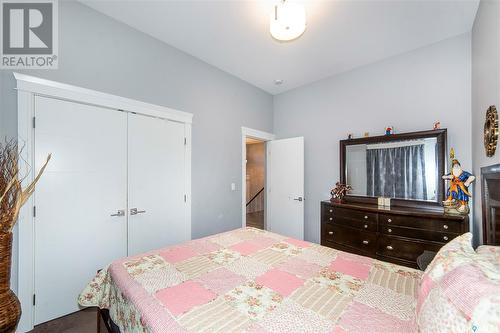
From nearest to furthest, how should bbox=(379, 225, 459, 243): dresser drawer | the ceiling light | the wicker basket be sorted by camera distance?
the wicker basket → the ceiling light → bbox=(379, 225, 459, 243): dresser drawer

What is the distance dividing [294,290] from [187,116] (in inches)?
93.7

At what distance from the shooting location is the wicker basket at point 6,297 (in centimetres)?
103

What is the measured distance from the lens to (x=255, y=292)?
3.74 ft

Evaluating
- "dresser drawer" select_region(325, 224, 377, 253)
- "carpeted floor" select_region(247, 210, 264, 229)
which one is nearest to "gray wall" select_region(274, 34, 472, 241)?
"dresser drawer" select_region(325, 224, 377, 253)

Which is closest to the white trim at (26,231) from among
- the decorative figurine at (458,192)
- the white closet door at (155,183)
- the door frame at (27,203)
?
the door frame at (27,203)

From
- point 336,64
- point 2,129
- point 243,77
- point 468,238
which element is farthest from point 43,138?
point 336,64

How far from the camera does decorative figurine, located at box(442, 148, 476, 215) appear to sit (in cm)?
204

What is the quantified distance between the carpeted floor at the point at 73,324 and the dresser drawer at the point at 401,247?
2797 millimetres

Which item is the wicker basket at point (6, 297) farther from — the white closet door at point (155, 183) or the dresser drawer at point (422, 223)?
the dresser drawer at point (422, 223)

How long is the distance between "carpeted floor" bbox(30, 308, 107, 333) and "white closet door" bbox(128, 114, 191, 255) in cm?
61

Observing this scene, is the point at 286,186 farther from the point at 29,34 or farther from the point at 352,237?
the point at 29,34

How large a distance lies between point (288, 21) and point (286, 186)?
2.63m

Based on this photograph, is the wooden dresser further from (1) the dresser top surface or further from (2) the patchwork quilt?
(2) the patchwork quilt

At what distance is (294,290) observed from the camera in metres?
1.15
